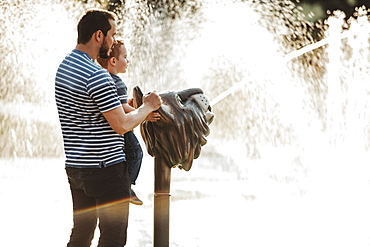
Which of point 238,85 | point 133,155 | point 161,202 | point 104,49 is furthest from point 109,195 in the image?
point 238,85

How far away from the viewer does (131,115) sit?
87.1 inches

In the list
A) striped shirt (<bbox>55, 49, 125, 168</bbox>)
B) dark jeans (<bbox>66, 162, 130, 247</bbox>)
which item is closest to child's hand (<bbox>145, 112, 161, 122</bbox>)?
striped shirt (<bbox>55, 49, 125, 168</bbox>)

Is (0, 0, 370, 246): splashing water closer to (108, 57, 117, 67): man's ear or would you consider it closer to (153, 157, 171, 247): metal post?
(108, 57, 117, 67): man's ear

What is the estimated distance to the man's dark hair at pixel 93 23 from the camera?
2348 mm

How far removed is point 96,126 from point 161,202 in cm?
39

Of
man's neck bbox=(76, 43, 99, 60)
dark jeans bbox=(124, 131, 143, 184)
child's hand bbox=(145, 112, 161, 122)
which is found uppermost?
man's neck bbox=(76, 43, 99, 60)

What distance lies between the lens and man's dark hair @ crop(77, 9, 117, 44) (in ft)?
7.70

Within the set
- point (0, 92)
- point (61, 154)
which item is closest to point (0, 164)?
point (61, 154)

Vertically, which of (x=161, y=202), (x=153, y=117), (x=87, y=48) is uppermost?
(x=87, y=48)

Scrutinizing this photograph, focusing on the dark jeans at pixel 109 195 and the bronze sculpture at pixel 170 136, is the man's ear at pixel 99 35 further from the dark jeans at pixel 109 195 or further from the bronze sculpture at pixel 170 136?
the dark jeans at pixel 109 195

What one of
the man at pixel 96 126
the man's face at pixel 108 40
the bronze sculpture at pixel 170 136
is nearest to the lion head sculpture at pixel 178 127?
the bronze sculpture at pixel 170 136

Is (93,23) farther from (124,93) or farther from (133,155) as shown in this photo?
(133,155)

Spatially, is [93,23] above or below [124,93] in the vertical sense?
above

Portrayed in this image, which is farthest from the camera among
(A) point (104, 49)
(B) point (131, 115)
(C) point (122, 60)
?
(C) point (122, 60)
